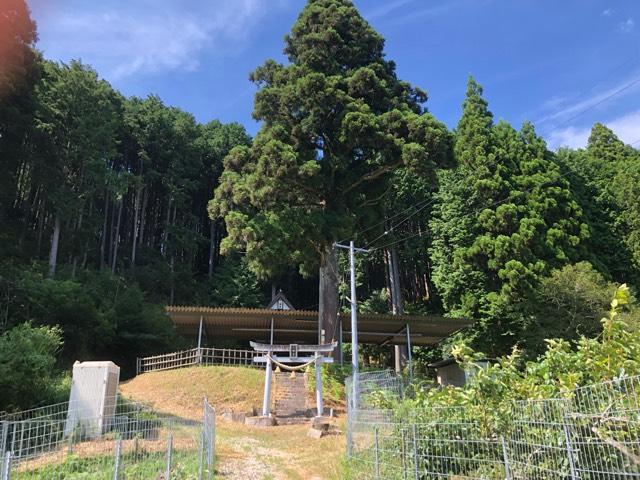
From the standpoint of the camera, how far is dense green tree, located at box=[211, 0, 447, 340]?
17.4 metres

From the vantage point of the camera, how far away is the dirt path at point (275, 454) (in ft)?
27.0

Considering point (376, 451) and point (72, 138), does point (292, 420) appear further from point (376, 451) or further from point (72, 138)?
point (72, 138)

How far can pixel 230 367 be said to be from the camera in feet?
57.1

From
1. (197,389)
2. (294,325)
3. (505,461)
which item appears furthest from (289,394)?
(505,461)

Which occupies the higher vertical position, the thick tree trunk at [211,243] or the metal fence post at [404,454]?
the thick tree trunk at [211,243]

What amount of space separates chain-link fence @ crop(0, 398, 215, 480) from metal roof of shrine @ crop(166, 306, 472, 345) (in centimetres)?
1001

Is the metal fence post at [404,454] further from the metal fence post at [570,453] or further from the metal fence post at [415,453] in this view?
the metal fence post at [570,453]

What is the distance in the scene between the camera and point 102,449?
26.1ft

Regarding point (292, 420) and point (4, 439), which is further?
point (292, 420)

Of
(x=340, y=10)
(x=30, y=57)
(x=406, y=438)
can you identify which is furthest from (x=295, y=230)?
(x=30, y=57)

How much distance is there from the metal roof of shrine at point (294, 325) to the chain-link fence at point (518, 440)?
12038 millimetres

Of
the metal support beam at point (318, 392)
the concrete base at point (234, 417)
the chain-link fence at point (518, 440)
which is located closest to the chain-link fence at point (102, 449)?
the chain-link fence at point (518, 440)

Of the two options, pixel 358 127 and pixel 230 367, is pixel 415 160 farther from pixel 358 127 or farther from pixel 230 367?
pixel 230 367

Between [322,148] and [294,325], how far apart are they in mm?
8197
